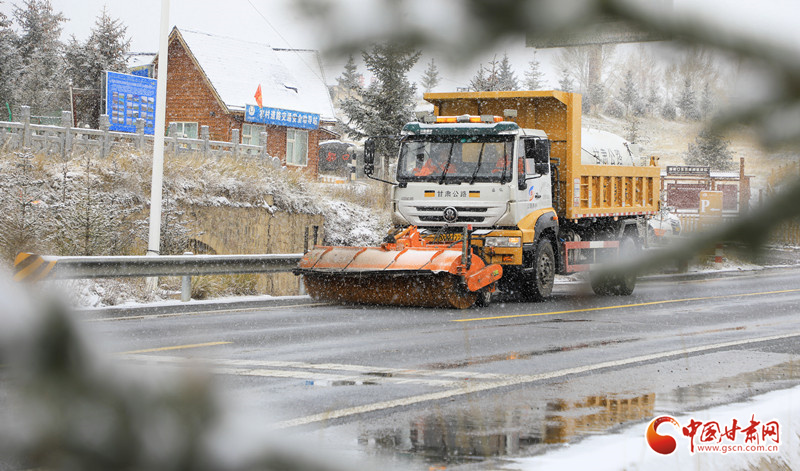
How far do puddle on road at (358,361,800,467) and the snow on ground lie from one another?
0.23 metres

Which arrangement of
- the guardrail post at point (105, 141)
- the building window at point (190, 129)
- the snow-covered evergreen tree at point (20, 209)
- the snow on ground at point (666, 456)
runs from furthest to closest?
the building window at point (190, 129), the guardrail post at point (105, 141), the snow-covered evergreen tree at point (20, 209), the snow on ground at point (666, 456)

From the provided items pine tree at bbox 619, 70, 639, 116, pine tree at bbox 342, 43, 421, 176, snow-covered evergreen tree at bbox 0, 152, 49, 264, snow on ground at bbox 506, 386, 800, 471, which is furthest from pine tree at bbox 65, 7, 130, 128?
pine tree at bbox 619, 70, 639, 116

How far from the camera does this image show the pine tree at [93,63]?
3694 cm

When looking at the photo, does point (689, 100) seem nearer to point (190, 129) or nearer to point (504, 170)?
point (504, 170)

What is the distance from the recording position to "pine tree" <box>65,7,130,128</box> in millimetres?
36938

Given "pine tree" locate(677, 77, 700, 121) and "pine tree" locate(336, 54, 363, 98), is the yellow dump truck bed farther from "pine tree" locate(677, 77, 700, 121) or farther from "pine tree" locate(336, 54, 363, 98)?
"pine tree" locate(677, 77, 700, 121)

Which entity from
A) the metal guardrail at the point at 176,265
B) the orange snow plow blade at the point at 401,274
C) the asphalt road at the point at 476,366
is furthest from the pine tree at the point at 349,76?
the orange snow plow blade at the point at 401,274

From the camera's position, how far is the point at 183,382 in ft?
2.41

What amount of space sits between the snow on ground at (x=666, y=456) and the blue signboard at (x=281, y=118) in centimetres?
2998

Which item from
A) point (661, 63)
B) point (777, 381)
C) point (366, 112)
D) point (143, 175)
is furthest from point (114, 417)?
point (366, 112)

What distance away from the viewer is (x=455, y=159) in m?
15.4

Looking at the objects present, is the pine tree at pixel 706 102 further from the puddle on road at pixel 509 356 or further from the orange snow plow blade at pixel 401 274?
the orange snow plow blade at pixel 401 274

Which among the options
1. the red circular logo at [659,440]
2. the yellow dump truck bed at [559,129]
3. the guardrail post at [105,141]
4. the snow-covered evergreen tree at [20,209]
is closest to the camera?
the red circular logo at [659,440]

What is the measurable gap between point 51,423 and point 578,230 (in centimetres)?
1737
